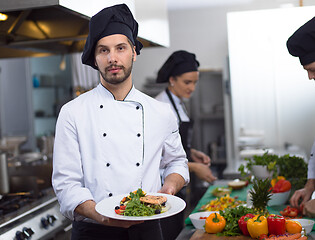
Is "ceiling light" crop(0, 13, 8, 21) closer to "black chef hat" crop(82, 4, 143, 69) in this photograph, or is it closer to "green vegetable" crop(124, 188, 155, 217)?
"black chef hat" crop(82, 4, 143, 69)

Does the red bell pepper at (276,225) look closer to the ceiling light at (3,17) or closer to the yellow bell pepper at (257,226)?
the yellow bell pepper at (257,226)

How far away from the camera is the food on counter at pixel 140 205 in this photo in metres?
1.46

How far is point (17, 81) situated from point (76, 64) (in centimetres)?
200

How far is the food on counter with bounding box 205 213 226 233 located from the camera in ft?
6.02

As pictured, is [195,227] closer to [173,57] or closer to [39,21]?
[173,57]

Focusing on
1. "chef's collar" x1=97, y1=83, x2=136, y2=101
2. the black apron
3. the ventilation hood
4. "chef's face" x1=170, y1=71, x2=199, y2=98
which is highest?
the ventilation hood

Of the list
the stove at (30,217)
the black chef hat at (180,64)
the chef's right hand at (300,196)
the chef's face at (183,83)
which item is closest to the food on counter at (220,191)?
the chef's right hand at (300,196)

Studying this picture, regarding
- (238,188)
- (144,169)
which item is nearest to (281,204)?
(238,188)

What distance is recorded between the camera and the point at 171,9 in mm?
6258

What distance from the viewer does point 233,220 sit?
6.18 feet

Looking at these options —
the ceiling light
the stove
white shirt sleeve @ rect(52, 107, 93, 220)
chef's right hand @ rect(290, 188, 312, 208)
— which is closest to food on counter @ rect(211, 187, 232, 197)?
chef's right hand @ rect(290, 188, 312, 208)

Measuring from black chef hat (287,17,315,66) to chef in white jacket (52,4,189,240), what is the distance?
681 millimetres

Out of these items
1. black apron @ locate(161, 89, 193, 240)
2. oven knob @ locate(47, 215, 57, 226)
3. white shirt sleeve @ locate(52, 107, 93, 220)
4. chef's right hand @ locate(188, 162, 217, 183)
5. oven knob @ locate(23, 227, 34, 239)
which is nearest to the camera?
white shirt sleeve @ locate(52, 107, 93, 220)

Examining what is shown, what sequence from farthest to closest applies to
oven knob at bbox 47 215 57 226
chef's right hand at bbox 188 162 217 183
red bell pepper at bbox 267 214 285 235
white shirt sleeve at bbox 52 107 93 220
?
chef's right hand at bbox 188 162 217 183 < oven knob at bbox 47 215 57 226 < red bell pepper at bbox 267 214 285 235 < white shirt sleeve at bbox 52 107 93 220
